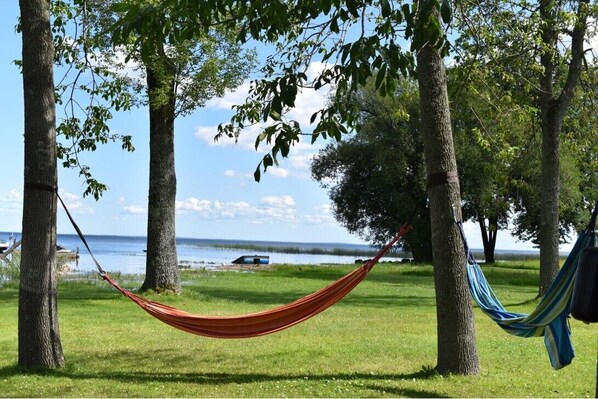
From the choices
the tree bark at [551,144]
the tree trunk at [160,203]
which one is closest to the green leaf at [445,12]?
the tree bark at [551,144]

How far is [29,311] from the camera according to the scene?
18.5 feet

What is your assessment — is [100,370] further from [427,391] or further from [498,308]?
[498,308]

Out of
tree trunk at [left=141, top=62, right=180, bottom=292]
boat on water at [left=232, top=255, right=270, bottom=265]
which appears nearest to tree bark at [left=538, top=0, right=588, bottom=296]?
tree trunk at [left=141, top=62, right=180, bottom=292]

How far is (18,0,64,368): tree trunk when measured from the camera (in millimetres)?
5664

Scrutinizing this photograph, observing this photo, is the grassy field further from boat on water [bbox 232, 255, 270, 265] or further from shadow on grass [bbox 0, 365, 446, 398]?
boat on water [bbox 232, 255, 270, 265]

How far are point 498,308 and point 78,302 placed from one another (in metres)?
7.77

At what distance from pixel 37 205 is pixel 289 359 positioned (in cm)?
250

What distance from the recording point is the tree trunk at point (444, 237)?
5445 mm

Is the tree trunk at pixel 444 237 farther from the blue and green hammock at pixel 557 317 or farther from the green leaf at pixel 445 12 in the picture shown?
the green leaf at pixel 445 12

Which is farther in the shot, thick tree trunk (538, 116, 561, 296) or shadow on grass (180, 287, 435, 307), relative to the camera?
shadow on grass (180, 287, 435, 307)

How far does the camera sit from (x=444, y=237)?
552cm

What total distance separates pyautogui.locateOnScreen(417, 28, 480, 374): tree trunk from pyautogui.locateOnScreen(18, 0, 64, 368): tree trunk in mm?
2910

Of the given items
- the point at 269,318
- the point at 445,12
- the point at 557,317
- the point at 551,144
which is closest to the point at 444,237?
the point at 557,317

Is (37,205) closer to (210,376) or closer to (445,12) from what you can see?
(210,376)
